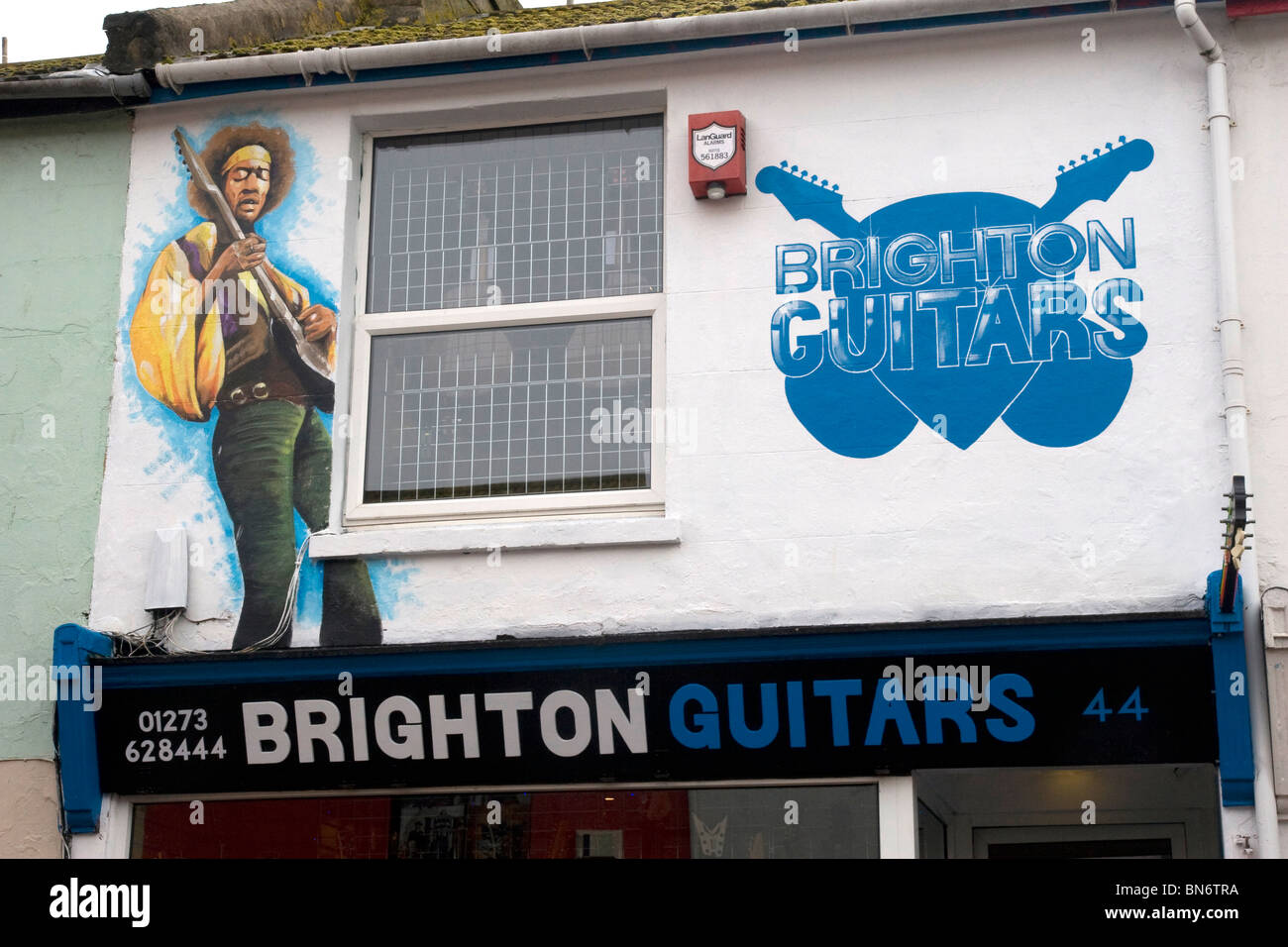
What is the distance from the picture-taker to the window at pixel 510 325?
26.2 feet

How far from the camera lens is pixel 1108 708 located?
7066 millimetres

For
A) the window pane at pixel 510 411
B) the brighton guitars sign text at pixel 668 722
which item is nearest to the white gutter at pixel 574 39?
the window pane at pixel 510 411

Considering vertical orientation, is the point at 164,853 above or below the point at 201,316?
below

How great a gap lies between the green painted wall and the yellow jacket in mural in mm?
205

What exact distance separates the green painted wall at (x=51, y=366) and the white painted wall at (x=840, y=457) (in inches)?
6.5

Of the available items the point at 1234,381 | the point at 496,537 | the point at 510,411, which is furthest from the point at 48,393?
the point at 1234,381

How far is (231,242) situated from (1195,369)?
4817 millimetres

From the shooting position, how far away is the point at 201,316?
27.5 feet

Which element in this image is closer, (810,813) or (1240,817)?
(1240,817)

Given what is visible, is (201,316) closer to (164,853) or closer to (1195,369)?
(164,853)

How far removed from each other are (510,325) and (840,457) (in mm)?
1838
